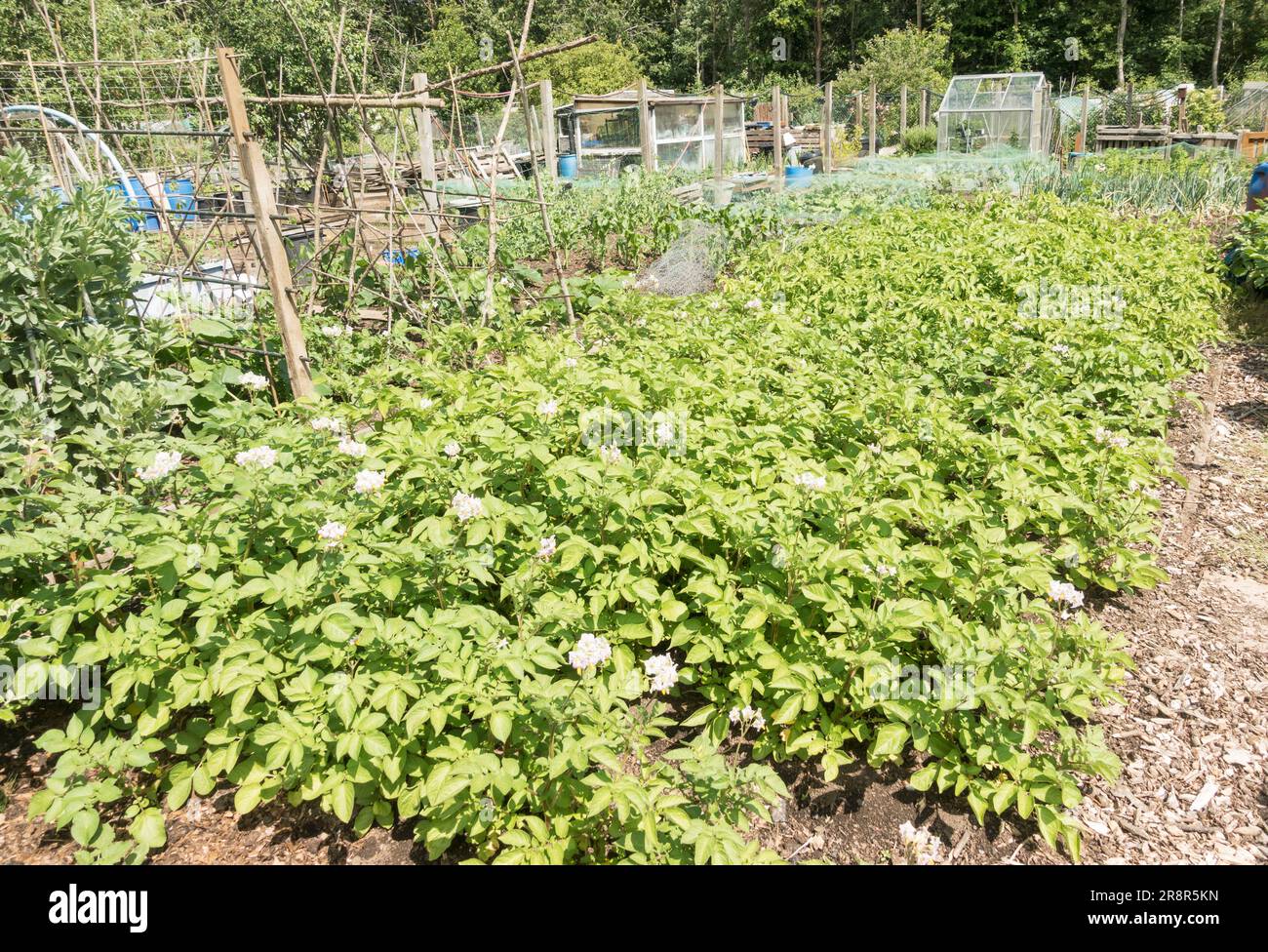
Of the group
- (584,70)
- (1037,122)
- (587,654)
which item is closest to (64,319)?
(587,654)

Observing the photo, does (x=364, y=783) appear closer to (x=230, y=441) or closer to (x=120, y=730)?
(x=120, y=730)

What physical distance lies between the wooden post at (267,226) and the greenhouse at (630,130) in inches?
509

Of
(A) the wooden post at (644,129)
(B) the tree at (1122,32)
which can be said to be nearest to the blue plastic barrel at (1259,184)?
(A) the wooden post at (644,129)

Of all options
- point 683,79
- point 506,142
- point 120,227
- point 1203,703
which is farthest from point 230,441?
point 683,79

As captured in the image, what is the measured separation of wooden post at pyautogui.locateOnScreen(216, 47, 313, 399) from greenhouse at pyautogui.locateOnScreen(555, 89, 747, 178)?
12931 mm

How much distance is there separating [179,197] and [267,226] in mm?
5387

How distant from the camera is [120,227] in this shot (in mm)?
4008

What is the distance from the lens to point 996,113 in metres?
18.4

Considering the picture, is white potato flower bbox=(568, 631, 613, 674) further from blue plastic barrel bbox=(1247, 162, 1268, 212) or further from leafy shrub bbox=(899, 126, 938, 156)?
leafy shrub bbox=(899, 126, 938, 156)

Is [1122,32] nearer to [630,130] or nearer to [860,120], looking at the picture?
[860,120]

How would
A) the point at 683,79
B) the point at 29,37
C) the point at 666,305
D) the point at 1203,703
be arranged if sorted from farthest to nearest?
the point at 683,79 < the point at 29,37 < the point at 666,305 < the point at 1203,703

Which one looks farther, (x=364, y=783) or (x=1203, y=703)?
(x=1203, y=703)

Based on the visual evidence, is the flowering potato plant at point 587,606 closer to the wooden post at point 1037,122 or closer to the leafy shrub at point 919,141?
the wooden post at point 1037,122

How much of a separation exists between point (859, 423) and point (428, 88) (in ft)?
12.0
